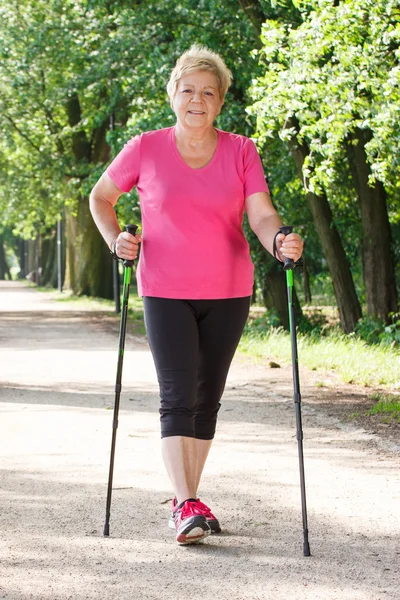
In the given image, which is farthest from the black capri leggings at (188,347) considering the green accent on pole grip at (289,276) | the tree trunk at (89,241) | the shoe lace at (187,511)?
the tree trunk at (89,241)

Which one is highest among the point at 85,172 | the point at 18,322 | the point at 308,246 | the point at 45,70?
the point at 45,70

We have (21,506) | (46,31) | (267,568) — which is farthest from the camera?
(46,31)

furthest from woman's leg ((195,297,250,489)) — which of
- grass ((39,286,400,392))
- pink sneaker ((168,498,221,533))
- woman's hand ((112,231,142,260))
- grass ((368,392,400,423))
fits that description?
grass ((39,286,400,392))

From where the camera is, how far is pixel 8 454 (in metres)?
7.61

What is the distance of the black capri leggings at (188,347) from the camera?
5242 mm

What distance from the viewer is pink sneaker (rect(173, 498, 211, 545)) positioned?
16.5 feet

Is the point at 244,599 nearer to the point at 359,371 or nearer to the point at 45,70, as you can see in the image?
the point at 359,371

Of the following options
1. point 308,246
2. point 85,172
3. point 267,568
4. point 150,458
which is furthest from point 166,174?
point 85,172

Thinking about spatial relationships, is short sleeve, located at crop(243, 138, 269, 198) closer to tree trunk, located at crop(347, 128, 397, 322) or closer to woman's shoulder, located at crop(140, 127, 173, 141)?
woman's shoulder, located at crop(140, 127, 173, 141)

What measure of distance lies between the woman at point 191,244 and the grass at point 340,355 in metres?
5.94

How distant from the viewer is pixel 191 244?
5.22 metres

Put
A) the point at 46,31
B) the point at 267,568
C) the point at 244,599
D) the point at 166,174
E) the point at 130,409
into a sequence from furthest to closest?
the point at 46,31
the point at 130,409
the point at 166,174
the point at 267,568
the point at 244,599

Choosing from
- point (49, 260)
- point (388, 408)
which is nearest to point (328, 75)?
point (388, 408)

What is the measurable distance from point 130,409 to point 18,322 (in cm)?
1472
